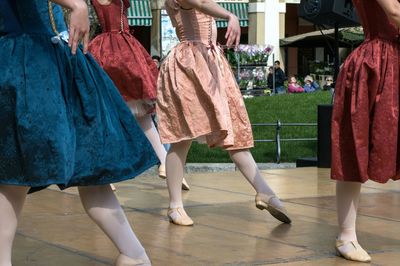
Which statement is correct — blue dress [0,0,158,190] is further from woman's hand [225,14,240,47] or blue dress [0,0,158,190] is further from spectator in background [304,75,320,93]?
spectator in background [304,75,320,93]

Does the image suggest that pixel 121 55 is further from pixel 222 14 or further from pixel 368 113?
pixel 368 113

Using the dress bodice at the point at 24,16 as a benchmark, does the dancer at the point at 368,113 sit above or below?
below

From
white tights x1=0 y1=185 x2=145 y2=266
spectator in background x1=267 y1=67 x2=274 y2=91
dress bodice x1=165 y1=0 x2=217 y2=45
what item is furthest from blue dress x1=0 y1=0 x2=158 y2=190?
spectator in background x1=267 y1=67 x2=274 y2=91

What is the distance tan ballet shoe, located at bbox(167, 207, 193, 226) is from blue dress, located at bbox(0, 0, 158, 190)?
1.99m

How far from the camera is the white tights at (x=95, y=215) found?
4.12 m

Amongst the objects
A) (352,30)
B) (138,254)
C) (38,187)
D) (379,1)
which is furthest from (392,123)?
(352,30)

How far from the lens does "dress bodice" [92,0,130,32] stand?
8148 mm

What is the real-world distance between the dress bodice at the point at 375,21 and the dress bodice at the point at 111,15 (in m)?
3.32

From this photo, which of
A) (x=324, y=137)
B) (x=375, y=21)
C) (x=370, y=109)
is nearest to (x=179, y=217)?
(x=370, y=109)

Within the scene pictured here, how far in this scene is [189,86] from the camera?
6277 millimetres

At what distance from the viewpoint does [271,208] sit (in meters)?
6.33

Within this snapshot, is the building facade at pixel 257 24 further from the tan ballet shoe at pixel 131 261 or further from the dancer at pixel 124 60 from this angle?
the tan ballet shoe at pixel 131 261

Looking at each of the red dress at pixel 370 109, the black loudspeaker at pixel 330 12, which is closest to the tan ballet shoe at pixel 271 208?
the red dress at pixel 370 109

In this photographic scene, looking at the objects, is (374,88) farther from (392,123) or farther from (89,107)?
(89,107)
